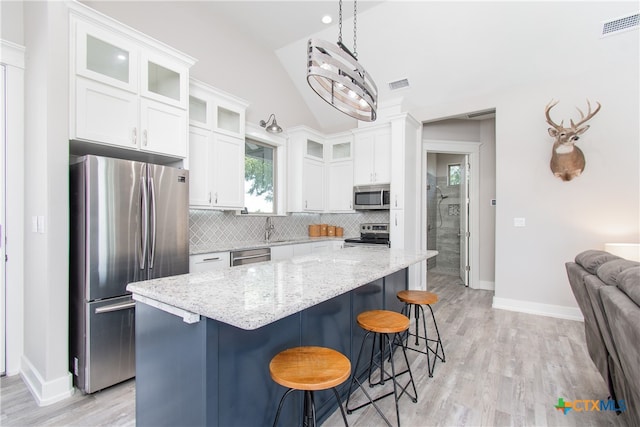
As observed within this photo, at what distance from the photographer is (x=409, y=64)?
4.14 metres

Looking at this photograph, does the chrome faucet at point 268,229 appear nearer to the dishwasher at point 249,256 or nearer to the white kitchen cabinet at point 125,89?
the dishwasher at point 249,256

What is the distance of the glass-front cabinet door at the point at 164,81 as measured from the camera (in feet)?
8.16

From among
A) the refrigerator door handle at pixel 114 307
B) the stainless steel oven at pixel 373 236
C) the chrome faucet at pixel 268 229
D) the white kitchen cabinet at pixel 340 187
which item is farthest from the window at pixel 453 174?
the refrigerator door handle at pixel 114 307

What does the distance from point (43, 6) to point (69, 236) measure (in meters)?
1.64

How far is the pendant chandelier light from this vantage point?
69.6 inches

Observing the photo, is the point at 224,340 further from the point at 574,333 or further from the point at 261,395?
the point at 574,333

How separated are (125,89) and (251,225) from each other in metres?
2.25

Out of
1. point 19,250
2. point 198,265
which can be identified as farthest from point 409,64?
point 19,250

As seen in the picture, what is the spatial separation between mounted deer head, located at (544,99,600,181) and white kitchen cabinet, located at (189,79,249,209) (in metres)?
3.73

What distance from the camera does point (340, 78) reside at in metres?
1.82

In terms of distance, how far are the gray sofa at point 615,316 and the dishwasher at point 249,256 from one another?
9.52ft

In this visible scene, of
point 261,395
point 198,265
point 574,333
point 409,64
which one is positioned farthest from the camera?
point 409,64

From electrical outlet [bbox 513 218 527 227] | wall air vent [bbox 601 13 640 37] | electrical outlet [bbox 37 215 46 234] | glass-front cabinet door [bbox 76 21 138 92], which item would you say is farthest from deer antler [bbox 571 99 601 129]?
electrical outlet [bbox 37 215 46 234]

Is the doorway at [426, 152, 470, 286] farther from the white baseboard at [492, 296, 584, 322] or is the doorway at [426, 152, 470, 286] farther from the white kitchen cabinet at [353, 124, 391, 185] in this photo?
the white kitchen cabinet at [353, 124, 391, 185]
